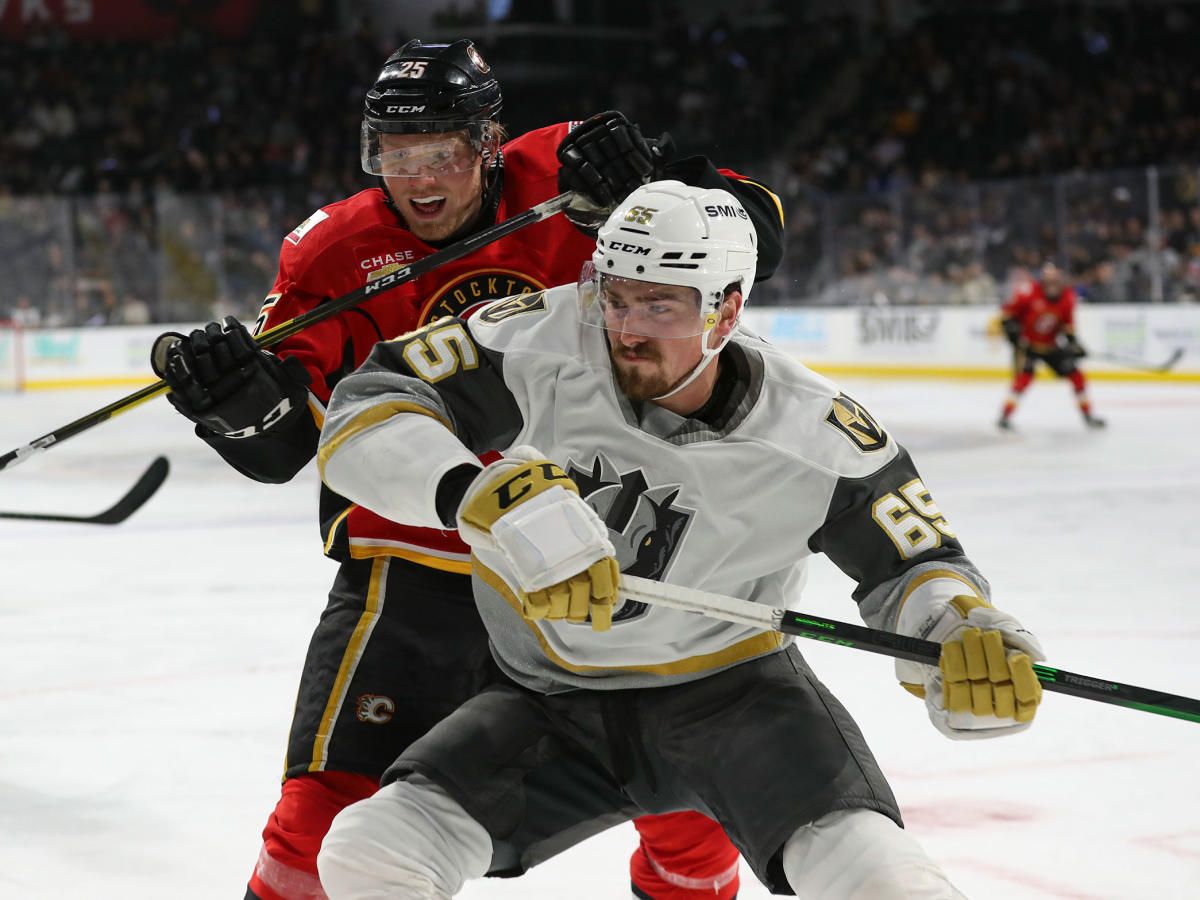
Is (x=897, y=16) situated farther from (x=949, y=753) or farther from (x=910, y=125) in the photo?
(x=949, y=753)

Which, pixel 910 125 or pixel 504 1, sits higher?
pixel 504 1

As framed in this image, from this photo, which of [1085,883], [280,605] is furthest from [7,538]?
[1085,883]

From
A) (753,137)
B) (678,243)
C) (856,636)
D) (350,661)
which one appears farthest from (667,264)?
(753,137)

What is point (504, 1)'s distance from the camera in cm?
1900

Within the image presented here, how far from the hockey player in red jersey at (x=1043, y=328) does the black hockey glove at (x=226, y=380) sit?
312 inches

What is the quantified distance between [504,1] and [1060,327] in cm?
1082

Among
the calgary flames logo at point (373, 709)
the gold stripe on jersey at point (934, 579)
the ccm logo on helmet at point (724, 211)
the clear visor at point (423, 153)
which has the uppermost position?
the clear visor at point (423, 153)

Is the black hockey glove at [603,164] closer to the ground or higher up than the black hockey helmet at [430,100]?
closer to the ground

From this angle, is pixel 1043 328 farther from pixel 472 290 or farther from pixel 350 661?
pixel 350 661

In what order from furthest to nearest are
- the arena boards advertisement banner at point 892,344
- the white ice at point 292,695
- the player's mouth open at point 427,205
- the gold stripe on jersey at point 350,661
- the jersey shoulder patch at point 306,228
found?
the arena boards advertisement banner at point 892,344 < the white ice at point 292,695 < the jersey shoulder patch at point 306,228 < the player's mouth open at point 427,205 < the gold stripe on jersey at point 350,661

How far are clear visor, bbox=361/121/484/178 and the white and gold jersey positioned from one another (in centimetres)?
44

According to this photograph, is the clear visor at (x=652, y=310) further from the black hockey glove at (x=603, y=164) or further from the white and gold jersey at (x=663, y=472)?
the black hockey glove at (x=603, y=164)

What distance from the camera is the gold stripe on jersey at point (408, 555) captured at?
7.70ft

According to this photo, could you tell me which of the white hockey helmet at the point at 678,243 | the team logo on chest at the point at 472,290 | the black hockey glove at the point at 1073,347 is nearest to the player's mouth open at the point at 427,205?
the team logo on chest at the point at 472,290
